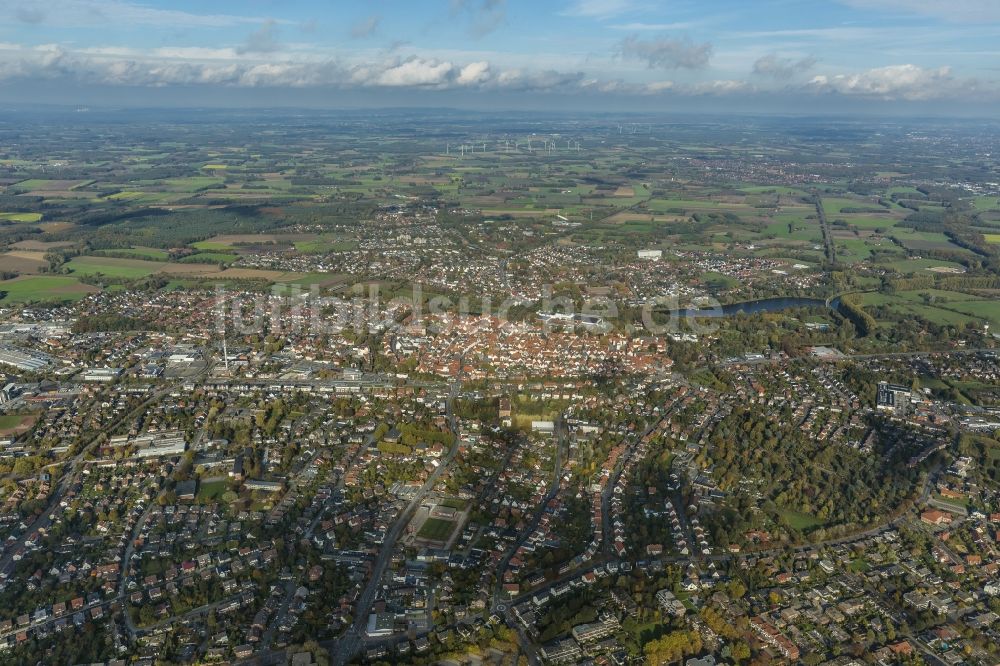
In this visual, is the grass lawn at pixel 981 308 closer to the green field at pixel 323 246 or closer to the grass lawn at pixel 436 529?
the grass lawn at pixel 436 529

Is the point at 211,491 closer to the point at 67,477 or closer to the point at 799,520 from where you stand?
the point at 67,477

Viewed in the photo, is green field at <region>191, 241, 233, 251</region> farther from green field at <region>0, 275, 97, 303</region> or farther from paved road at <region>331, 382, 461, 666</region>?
paved road at <region>331, 382, 461, 666</region>

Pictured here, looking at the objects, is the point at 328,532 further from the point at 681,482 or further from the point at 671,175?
the point at 671,175

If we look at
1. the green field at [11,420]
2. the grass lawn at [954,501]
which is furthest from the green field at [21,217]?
the grass lawn at [954,501]

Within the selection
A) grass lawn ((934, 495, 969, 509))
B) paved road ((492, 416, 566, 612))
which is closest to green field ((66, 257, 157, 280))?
paved road ((492, 416, 566, 612))

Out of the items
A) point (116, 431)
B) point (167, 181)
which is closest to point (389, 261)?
point (116, 431)

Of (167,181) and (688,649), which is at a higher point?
Result: (167,181)

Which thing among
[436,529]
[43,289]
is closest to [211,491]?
[436,529]

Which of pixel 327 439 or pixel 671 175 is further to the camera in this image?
pixel 671 175
